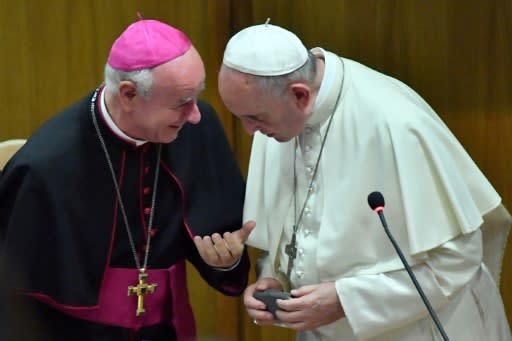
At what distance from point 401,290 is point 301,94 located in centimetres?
60

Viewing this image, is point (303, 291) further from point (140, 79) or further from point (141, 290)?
point (140, 79)

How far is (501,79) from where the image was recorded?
10.5ft

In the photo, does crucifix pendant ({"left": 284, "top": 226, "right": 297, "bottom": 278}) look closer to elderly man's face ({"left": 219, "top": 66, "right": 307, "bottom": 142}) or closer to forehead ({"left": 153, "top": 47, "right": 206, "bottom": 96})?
elderly man's face ({"left": 219, "top": 66, "right": 307, "bottom": 142})

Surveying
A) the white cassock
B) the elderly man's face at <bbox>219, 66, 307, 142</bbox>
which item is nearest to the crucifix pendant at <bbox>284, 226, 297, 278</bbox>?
the white cassock

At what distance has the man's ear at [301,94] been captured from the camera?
2.47m

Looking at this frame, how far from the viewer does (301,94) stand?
250cm

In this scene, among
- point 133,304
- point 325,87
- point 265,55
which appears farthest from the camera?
point 133,304

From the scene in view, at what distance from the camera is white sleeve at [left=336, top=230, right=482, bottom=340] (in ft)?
8.13

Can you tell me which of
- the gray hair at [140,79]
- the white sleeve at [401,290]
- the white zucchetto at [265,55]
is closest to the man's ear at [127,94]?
the gray hair at [140,79]

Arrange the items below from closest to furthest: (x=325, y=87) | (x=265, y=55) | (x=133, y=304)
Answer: (x=265, y=55) < (x=325, y=87) < (x=133, y=304)

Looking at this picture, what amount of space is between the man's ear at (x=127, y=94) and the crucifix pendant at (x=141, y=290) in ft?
1.58

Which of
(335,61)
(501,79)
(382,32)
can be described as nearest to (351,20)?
(382,32)

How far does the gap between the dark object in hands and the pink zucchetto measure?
2.33 ft

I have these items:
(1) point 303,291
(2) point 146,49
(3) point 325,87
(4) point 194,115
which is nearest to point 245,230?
(1) point 303,291
